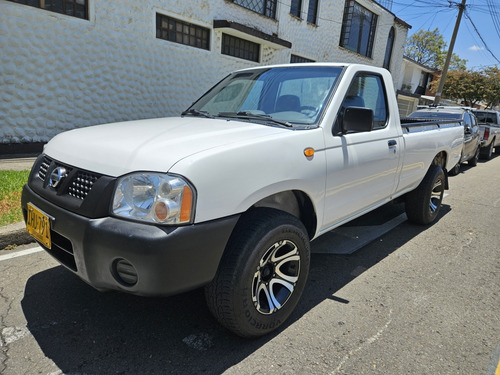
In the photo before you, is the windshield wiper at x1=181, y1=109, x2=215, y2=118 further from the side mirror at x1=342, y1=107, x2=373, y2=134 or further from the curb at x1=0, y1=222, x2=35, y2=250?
the curb at x1=0, y1=222, x2=35, y2=250

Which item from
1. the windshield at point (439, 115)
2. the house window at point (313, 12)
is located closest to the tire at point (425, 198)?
the windshield at point (439, 115)

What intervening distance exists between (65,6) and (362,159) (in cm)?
718

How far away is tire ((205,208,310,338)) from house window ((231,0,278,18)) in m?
10.2

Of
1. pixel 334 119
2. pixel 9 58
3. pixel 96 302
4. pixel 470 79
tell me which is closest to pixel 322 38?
pixel 9 58

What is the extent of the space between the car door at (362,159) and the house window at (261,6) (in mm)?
8827

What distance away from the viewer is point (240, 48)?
1160 centimetres

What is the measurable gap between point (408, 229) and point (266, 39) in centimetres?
877

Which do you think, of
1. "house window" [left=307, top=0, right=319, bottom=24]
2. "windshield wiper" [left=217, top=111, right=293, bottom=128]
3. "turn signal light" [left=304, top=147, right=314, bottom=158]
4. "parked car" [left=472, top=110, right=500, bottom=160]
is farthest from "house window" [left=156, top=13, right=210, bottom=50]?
"parked car" [left=472, top=110, right=500, bottom=160]

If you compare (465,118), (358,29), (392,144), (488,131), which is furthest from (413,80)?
(392,144)

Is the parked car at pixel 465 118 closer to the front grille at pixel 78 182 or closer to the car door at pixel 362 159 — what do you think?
the car door at pixel 362 159

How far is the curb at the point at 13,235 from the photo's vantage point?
3.49 m

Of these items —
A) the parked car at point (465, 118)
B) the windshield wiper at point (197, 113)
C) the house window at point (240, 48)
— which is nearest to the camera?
the windshield wiper at point (197, 113)

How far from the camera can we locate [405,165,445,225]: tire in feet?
15.2

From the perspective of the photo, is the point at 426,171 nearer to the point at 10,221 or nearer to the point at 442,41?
the point at 10,221
